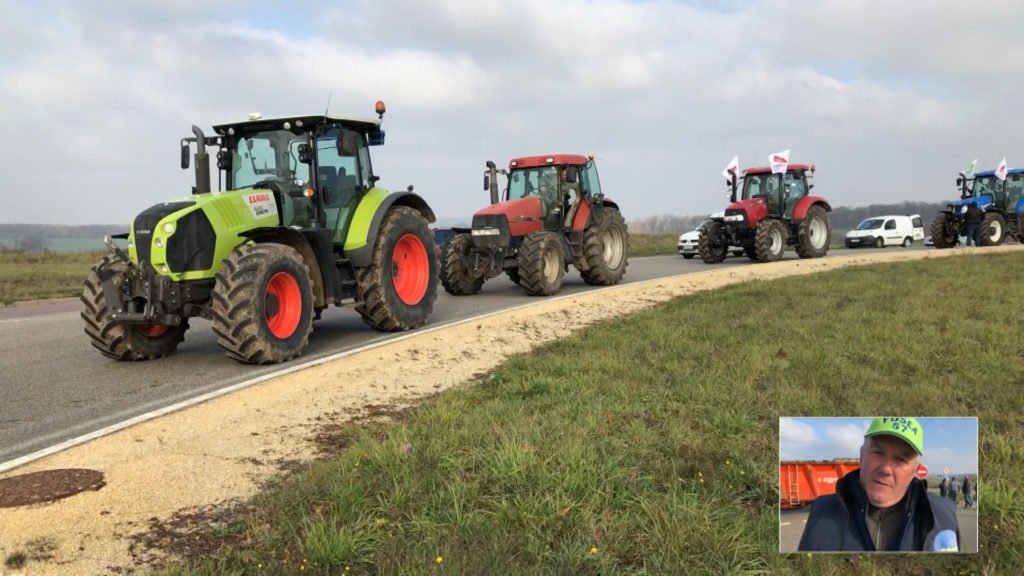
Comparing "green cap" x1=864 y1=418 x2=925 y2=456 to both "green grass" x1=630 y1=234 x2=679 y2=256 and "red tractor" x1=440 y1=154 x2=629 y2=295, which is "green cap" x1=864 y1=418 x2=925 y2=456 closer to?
"red tractor" x1=440 y1=154 x2=629 y2=295

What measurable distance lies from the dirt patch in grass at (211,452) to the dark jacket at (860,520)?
2624 millimetres

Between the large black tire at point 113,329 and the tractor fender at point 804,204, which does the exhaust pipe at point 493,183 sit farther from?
the tractor fender at point 804,204

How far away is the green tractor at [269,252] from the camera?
7105mm

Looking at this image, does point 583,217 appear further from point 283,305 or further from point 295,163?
point 283,305

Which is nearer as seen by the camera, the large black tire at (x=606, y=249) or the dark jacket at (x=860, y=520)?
the dark jacket at (x=860, y=520)

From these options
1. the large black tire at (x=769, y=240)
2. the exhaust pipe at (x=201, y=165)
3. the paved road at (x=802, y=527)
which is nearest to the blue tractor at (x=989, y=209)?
the large black tire at (x=769, y=240)

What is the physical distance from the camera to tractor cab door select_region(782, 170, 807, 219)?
21.4 m

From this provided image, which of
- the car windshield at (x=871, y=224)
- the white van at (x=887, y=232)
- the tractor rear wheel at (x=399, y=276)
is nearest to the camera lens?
the tractor rear wheel at (x=399, y=276)

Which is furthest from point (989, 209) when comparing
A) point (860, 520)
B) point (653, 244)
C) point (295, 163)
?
point (860, 520)

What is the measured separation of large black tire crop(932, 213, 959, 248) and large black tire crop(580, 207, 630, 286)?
53.5 feet

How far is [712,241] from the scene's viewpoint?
826 inches

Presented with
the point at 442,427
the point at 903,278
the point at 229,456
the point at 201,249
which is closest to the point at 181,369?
the point at 201,249

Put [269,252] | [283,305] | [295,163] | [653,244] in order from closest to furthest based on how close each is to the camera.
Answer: [269,252] → [283,305] → [295,163] → [653,244]

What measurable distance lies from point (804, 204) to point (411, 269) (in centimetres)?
1534
